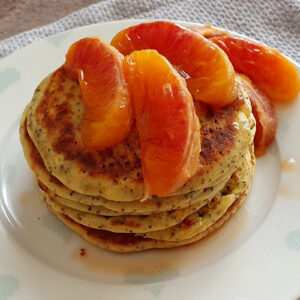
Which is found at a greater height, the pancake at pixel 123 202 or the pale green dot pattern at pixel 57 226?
the pancake at pixel 123 202

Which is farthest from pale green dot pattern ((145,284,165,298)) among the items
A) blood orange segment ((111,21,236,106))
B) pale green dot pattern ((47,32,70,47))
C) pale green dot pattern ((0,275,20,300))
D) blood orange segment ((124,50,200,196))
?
pale green dot pattern ((47,32,70,47))

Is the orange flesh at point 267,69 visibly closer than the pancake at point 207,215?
No

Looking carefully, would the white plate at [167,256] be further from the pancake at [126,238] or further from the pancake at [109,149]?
the pancake at [109,149]

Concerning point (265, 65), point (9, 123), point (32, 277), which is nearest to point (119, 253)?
point (32, 277)

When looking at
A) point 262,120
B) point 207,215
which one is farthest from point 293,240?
point 262,120

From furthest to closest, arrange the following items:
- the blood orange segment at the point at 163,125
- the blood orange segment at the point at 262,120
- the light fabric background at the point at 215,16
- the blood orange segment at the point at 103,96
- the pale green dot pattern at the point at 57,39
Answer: the light fabric background at the point at 215,16, the pale green dot pattern at the point at 57,39, the blood orange segment at the point at 262,120, the blood orange segment at the point at 103,96, the blood orange segment at the point at 163,125

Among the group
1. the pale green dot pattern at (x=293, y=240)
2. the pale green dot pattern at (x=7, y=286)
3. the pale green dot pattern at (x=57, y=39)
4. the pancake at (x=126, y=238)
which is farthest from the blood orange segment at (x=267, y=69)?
the pale green dot pattern at (x=7, y=286)

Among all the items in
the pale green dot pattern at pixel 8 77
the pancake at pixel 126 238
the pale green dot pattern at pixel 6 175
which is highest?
the pale green dot pattern at pixel 8 77

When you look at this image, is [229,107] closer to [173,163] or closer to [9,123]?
[173,163]
